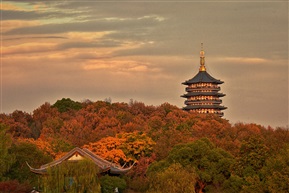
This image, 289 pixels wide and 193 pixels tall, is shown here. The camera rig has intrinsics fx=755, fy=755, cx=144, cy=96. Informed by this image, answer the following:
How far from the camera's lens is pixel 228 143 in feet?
176

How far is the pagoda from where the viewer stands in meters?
90.6

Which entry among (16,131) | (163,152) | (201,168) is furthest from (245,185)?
(16,131)

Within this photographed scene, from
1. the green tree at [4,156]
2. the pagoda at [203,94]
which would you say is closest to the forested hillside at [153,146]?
the green tree at [4,156]

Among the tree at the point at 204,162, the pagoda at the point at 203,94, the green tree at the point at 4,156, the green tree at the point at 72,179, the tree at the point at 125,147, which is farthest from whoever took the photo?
the pagoda at the point at 203,94

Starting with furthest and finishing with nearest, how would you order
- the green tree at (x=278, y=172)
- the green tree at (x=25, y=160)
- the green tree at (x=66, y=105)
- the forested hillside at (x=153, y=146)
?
the green tree at (x=66, y=105) < the green tree at (x=25, y=160) < the forested hillside at (x=153, y=146) < the green tree at (x=278, y=172)

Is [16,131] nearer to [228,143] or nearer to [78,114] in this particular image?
[78,114]

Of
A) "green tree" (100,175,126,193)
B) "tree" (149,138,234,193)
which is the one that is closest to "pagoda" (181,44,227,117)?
"tree" (149,138,234,193)

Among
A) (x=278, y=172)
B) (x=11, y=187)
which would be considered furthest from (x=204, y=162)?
(x=11, y=187)

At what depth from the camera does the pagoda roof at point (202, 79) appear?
91.1 m

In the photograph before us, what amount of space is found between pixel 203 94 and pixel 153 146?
3775 centimetres

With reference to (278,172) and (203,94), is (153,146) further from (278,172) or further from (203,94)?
(203,94)

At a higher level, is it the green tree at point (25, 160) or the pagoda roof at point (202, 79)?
the pagoda roof at point (202, 79)

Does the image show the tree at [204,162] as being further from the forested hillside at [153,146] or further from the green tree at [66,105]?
the green tree at [66,105]

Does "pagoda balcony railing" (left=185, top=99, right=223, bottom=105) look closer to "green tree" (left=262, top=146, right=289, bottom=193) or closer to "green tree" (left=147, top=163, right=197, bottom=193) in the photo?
"green tree" (left=147, top=163, right=197, bottom=193)
